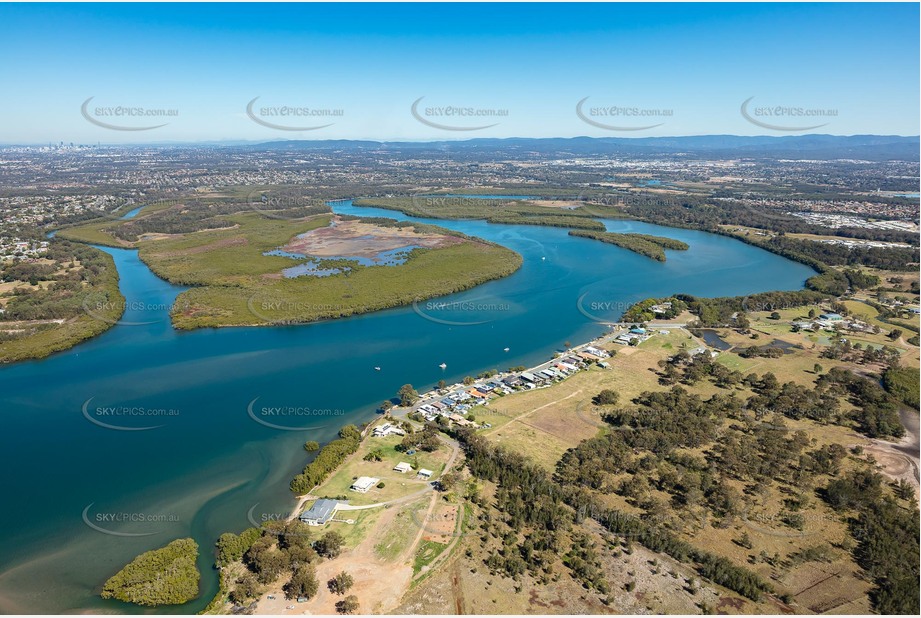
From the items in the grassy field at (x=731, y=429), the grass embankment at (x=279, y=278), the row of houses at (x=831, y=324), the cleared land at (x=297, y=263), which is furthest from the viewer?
the cleared land at (x=297, y=263)

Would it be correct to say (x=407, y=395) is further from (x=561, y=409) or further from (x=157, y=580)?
(x=157, y=580)

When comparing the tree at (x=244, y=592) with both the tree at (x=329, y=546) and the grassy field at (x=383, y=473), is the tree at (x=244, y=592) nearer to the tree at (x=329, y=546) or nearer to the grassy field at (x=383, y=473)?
the tree at (x=329, y=546)

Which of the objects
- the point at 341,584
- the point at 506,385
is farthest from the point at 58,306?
the point at 341,584

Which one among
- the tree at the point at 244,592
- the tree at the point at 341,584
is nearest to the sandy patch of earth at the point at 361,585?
the tree at the point at 341,584

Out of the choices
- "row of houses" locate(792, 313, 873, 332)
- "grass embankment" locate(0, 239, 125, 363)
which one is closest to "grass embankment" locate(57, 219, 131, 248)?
"grass embankment" locate(0, 239, 125, 363)

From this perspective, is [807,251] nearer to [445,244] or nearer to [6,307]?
[445,244]

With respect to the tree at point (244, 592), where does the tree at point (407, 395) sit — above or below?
above

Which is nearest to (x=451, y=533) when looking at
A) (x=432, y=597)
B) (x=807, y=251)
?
(x=432, y=597)
